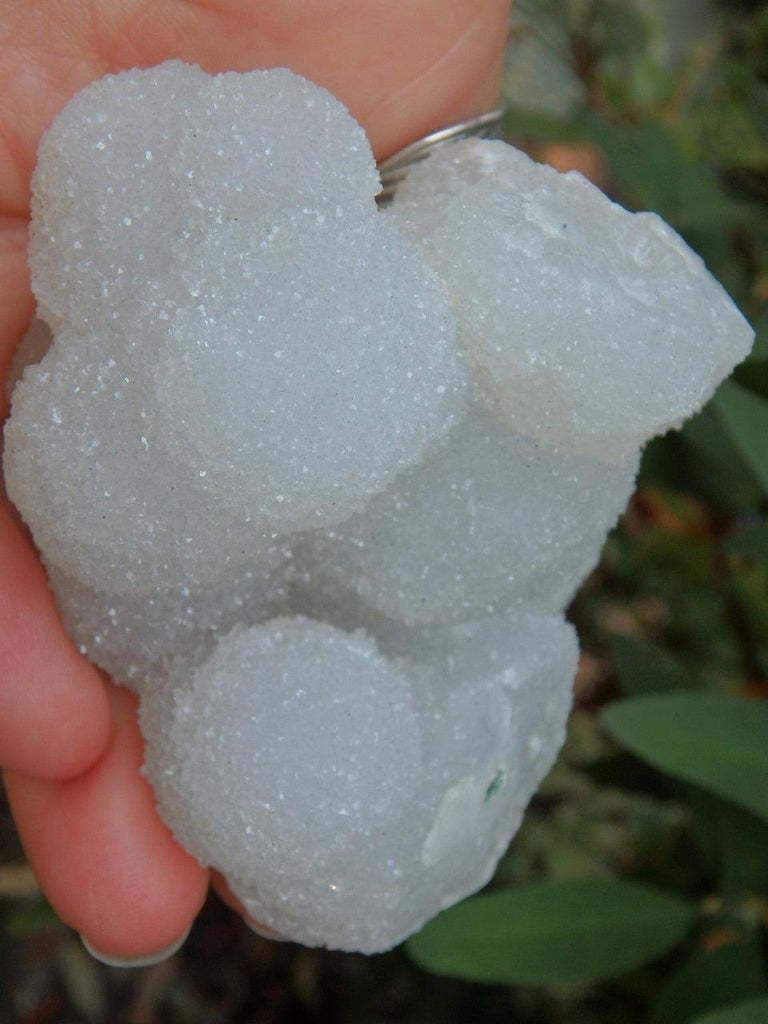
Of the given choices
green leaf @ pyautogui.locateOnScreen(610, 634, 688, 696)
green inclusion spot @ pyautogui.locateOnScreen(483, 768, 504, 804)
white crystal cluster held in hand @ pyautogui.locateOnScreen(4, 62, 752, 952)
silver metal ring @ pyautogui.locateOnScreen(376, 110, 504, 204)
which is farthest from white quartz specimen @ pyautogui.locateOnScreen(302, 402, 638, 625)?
green leaf @ pyautogui.locateOnScreen(610, 634, 688, 696)

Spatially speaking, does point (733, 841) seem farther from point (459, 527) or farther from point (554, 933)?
point (459, 527)

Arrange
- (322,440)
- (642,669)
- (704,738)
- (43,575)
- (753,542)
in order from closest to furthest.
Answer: (322,440) → (43,575) → (704,738) → (753,542) → (642,669)

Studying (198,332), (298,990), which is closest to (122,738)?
(198,332)

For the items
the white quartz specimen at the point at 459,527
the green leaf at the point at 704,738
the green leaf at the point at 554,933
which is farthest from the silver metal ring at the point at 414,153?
the green leaf at the point at 554,933

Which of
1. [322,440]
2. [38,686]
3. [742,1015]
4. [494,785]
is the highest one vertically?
[322,440]

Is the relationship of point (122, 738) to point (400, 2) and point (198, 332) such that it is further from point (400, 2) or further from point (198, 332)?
point (400, 2)

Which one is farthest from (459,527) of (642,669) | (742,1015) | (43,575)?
(642,669)

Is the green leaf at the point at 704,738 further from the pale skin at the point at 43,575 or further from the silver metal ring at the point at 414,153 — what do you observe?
the silver metal ring at the point at 414,153
